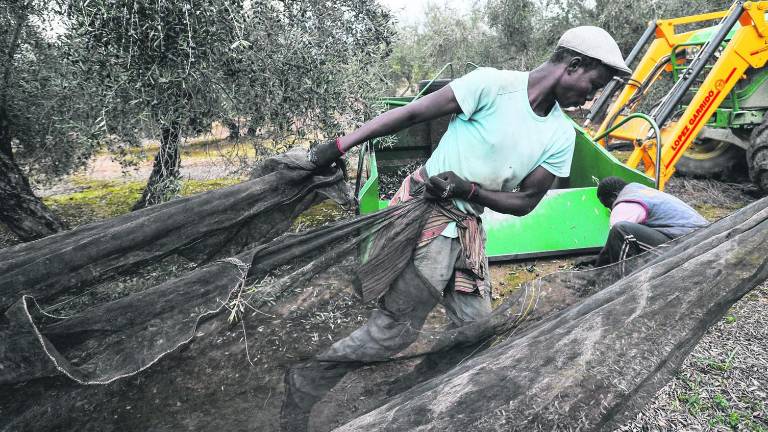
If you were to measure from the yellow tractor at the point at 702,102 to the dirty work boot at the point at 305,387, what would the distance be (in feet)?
10.9

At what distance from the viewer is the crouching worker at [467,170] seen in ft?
6.67

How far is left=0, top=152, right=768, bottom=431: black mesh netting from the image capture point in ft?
4.09

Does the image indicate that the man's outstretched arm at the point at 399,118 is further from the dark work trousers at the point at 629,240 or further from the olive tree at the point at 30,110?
the olive tree at the point at 30,110

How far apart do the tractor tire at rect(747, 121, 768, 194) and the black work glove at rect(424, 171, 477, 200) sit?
17.5 ft

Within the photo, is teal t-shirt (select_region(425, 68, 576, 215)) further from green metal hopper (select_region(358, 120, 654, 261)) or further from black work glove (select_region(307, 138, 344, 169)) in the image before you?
green metal hopper (select_region(358, 120, 654, 261))

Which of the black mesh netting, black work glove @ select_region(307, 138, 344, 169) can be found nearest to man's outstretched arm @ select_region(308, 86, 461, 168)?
black work glove @ select_region(307, 138, 344, 169)

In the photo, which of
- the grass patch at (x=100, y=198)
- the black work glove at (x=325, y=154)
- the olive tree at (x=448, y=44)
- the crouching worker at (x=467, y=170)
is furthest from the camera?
the olive tree at (x=448, y=44)

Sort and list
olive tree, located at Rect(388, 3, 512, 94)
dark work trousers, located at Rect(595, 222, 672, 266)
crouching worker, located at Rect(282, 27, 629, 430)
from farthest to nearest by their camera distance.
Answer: olive tree, located at Rect(388, 3, 512, 94) < dark work trousers, located at Rect(595, 222, 672, 266) < crouching worker, located at Rect(282, 27, 629, 430)

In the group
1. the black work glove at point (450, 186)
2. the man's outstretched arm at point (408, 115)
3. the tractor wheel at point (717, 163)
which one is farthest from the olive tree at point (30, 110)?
the tractor wheel at point (717, 163)

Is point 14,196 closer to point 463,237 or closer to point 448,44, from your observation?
point 463,237

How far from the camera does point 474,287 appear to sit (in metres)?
2.33

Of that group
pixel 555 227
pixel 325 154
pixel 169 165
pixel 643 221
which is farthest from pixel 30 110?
pixel 643 221

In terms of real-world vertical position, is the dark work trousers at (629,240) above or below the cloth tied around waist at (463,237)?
below

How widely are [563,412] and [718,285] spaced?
0.71 metres
